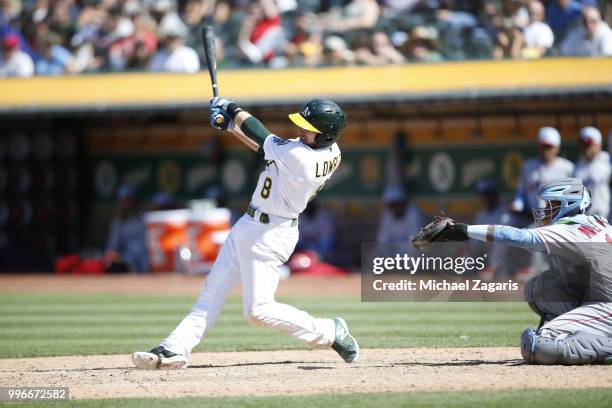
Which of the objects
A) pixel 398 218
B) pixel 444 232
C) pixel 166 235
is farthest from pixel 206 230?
pixel 444 232

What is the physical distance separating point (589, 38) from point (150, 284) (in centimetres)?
682

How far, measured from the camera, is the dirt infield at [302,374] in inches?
242

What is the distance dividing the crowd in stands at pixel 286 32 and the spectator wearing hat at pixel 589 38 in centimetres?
1

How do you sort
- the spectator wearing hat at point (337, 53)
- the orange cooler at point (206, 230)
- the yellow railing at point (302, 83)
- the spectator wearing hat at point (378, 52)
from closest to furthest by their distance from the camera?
the yellow railing at point (302, 83), the spectator wearing hat at point (378, 52), the spectator wearing hat at point (337, 53), the orange cooler at point (206, 230)

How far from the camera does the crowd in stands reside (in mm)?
14297

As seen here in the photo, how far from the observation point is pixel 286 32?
16312 mm

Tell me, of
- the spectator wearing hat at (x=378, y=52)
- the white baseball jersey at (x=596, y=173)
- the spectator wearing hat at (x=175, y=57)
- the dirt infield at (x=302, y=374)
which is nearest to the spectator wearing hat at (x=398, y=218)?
the spectator wearing hat at (x=378, y=52)

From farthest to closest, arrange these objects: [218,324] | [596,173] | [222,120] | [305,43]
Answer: [305,43] → [596,173] → [218,324] → [222,120]

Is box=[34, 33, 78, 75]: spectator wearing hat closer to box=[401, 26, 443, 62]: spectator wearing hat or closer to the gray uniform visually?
box=[401, 26, 443, 62]: spectator wearing hat

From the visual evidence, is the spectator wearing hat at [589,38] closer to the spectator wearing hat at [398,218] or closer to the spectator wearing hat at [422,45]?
the spectator wearing hat at [422,45]

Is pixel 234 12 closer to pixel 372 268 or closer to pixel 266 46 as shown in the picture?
pixel 266 46

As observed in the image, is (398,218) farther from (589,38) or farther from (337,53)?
(589,38)

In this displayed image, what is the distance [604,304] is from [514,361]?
0.75 meters

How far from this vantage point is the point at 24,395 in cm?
621
